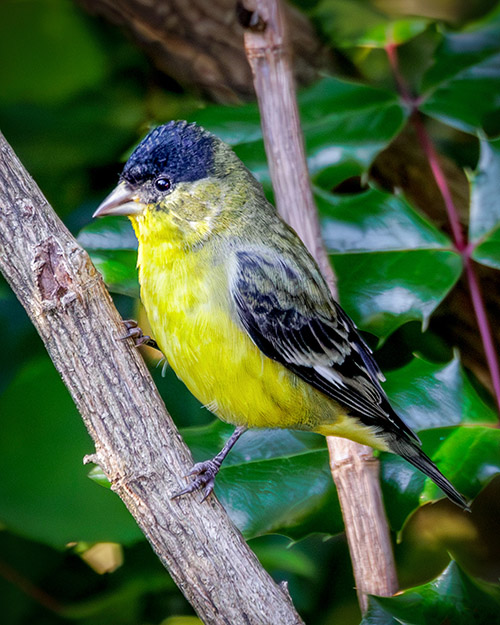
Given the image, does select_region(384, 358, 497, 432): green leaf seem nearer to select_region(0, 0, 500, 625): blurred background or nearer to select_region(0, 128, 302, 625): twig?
select_region(0, 0, 500, 625): blurred background

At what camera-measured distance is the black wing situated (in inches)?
52.2

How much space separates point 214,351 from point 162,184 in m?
0.32

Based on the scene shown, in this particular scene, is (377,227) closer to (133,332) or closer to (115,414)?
(133,332)

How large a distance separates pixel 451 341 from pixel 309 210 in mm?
690

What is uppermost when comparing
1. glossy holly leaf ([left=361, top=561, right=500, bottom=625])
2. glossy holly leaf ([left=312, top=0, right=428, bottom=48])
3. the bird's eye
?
glossy holly leaf ([left=312, top=0, right=428, bottom=48])

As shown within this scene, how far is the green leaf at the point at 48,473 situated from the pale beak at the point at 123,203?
462 mm

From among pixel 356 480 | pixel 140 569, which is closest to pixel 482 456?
pixel 356 480

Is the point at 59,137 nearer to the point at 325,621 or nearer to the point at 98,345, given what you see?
the point at 98,345

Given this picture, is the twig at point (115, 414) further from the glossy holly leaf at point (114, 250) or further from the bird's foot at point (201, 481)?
the glossy holly leaf at point (114, 250)

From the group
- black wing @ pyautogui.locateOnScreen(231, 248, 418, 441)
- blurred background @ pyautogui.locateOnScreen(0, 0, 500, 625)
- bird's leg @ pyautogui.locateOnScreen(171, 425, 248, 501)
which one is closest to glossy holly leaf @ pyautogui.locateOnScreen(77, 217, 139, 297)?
blurred background @ pyautogui.locateOnScreen(0, 0, 500, 625)

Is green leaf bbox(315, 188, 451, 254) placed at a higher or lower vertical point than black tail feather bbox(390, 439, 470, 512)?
higher

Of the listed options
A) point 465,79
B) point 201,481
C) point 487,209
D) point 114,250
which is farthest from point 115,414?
point 465,79

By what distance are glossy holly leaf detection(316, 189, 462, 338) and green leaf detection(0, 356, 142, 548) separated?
623 millimetres

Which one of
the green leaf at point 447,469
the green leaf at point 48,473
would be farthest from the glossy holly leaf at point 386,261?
the green leaf at point 48,473
